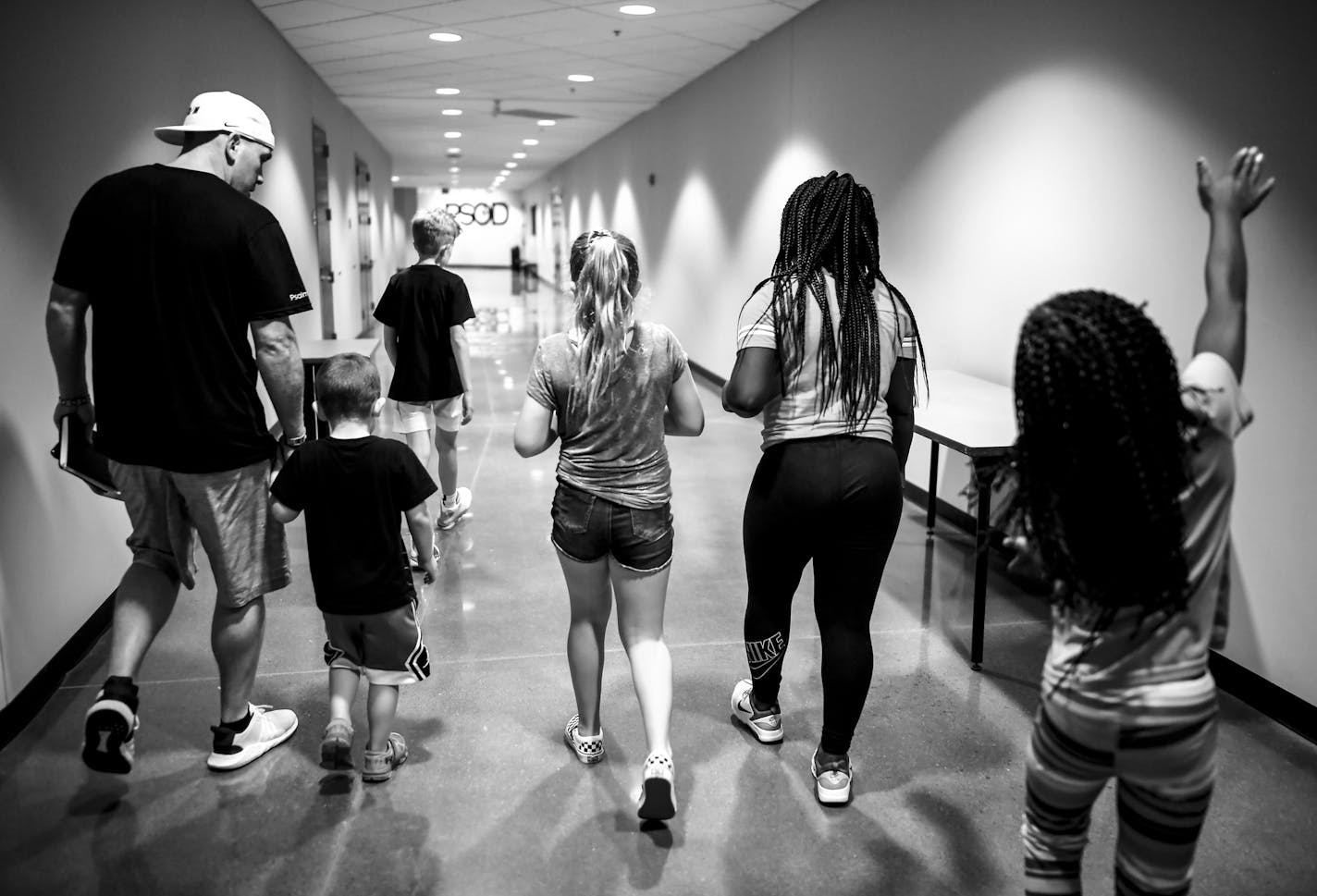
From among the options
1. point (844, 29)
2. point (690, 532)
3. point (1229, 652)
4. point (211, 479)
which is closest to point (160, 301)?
point (211, 479)

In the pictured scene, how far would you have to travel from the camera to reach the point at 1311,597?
2.99 metres

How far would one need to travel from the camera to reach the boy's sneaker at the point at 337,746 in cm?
246

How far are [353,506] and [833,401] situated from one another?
46.1 inches

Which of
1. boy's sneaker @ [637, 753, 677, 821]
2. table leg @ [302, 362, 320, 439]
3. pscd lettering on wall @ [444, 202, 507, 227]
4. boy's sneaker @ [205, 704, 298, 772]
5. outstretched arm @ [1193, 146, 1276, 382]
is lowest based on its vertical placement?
boy's sneaker @ [205, 704, 298, 772]

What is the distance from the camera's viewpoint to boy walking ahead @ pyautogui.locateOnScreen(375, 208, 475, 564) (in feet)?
14.3

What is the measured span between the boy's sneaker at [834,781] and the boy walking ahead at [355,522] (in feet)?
3.50

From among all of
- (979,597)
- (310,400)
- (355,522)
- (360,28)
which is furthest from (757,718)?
(360,28)

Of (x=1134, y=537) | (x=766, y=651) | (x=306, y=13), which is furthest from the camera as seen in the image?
(x=306, y=13)

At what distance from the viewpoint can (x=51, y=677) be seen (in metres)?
3.12

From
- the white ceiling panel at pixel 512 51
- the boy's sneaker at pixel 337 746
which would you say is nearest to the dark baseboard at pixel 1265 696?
the boy's sneaker at pixel 337 746

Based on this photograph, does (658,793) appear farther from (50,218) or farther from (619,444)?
(50,218)

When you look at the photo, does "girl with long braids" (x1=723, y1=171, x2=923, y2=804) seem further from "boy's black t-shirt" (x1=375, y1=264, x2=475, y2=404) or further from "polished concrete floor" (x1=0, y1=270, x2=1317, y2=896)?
"boy's black t-shirt" (x1=375, y1=264, x2=475, y2=404)

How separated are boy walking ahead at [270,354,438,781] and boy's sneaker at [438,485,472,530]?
2315 mm

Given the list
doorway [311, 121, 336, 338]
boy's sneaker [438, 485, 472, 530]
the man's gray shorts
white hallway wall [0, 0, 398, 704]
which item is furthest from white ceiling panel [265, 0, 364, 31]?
the man's gray shorts
